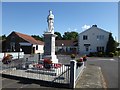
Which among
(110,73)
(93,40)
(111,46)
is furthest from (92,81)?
(93,40)

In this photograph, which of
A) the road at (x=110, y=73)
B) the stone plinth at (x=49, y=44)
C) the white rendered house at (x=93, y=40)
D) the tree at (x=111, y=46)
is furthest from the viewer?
the white rendered house at (x=93, y=40)

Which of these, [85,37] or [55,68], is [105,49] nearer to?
[85,37]

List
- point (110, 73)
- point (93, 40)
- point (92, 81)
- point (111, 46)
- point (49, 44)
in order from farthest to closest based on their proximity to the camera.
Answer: point (93, 40) < point (111, 46) < point (49, 44) < point (110, 73) < point (92, 81)

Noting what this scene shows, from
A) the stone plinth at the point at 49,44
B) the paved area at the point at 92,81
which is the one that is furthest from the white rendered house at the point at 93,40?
the paved area at the point at 92,81

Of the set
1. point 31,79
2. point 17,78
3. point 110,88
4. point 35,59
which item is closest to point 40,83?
point 31,79

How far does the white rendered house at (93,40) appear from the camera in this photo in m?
53.8

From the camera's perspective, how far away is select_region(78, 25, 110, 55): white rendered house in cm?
5378

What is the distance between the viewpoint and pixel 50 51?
63.2 feet

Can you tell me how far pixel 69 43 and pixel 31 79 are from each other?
50655mm

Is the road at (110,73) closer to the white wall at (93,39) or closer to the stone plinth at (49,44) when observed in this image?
the stone plinth at (49,44)

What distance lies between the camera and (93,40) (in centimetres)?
5469

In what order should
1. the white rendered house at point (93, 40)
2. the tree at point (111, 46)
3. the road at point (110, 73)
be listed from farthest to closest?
the white rendered house at point (93, 40) → the tree at point (111, 46) → the road at point (110, 73)

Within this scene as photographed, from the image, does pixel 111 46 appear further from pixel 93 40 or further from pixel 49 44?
pixel 49 44

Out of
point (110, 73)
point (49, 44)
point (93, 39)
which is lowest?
point (110, 73)
